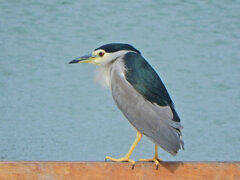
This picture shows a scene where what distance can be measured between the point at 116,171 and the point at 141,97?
47 centimetres

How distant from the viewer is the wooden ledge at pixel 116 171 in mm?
1989

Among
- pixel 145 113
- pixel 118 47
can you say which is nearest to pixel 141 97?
pixel 145 113

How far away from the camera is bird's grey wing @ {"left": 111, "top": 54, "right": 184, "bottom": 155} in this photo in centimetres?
228

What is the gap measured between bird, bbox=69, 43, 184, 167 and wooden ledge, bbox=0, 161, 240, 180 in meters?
0.18

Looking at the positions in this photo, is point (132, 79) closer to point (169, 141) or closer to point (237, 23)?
point (169, 141)

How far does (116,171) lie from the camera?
2.05 meters

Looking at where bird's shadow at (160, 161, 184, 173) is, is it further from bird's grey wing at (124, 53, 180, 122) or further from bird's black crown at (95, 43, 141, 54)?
bird's black crown at (95, 43, 141, 54)

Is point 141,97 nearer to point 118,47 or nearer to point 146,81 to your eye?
point 146,81

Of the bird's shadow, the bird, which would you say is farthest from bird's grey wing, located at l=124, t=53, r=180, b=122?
the bird's shadow

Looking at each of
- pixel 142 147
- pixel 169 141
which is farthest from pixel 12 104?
pixel 169 141

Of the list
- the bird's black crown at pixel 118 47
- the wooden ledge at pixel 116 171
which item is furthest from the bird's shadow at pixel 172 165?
the bird's black crown at pixel 118 47

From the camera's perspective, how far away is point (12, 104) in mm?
4168

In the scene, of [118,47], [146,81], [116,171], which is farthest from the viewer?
[118,47]

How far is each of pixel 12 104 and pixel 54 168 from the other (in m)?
2.23
